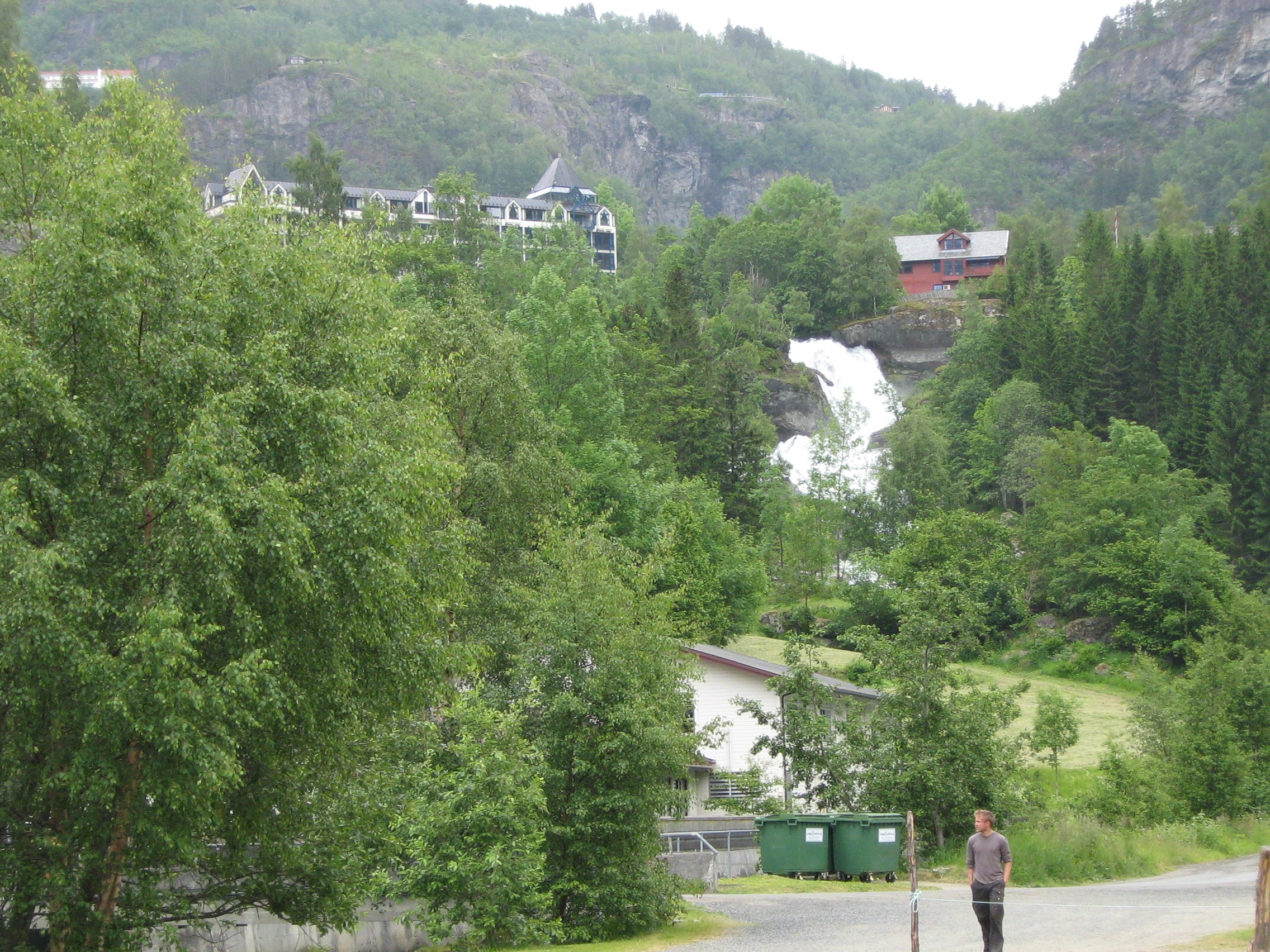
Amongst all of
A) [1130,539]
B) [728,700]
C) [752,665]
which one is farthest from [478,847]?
[1130,539]

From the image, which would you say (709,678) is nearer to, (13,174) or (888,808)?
(888,808)

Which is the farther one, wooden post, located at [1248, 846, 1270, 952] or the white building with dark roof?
the white building with dark roof

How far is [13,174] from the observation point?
1558 centimetres

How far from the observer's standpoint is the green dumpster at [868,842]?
26031 millimetres

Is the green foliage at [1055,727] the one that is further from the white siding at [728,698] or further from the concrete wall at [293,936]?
the concrete wall at [293,936]

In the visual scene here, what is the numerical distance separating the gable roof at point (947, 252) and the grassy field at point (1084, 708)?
76140mm

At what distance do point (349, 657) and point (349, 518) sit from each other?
1.88m

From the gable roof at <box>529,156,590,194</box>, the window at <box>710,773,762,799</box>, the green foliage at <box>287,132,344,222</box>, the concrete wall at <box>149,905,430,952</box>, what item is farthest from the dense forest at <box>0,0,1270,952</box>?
the gable roof at <box>529,156,590,194</box>

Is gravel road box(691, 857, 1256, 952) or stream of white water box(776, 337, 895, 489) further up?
stream of white water box(776, 337, 895, 489)

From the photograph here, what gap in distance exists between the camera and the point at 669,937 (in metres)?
19.3

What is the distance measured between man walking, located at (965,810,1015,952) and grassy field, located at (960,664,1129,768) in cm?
3231

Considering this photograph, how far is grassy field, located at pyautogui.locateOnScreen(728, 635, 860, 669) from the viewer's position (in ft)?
188

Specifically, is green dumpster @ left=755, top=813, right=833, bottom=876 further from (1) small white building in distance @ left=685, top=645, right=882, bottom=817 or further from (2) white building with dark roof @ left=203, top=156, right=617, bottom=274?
(2) white building with dark roof @ left=203, top=156, right=617, bottom=274

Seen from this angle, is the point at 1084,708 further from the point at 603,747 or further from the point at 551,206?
the point at 551,206
